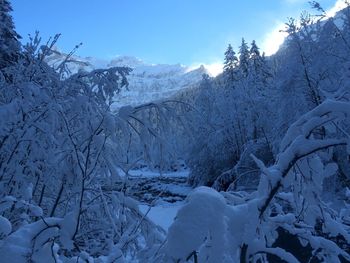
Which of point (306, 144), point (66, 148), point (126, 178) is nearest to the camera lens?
point (306, 144)

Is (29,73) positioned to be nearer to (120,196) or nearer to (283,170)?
(120,196)

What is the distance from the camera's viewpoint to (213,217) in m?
1.26

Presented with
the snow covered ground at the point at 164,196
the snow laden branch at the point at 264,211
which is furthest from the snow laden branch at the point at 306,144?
the snow covered ground at the point at 164,196

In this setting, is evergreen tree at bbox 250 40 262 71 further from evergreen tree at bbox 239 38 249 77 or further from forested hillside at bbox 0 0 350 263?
forested hillside at bbox 0 0 350 263

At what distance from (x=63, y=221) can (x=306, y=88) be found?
692 inches

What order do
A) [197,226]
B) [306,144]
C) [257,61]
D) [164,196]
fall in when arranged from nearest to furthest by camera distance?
1. [197,226]
2. [306,144]
3. [164,196]
4. [257,61]

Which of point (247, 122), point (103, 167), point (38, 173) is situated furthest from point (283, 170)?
point (247, 122)

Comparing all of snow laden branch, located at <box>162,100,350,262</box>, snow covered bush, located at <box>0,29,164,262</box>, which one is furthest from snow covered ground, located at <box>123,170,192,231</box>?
snow laden branch, located at <box>162,100,350,262</box>

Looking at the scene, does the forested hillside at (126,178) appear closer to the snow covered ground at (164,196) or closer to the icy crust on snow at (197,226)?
the icy crust on snow at (197,226)

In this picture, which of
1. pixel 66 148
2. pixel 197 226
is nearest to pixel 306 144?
pixel 197 226

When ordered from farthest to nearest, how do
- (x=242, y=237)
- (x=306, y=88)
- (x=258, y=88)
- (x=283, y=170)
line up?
1. (x=258, y=88)
2. (x=306, y=88)
3. (x=283, y=170)
4. (x=242, y=237)

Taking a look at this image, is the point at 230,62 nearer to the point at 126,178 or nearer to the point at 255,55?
the point at 255,55

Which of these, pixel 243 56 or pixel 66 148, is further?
pixel 243 56

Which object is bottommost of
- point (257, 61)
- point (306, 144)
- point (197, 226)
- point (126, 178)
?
point (126, 178)
